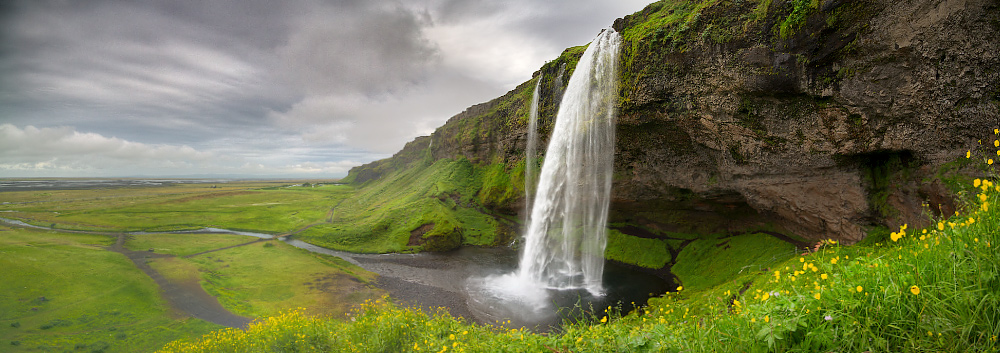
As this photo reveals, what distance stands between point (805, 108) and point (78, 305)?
40.4m

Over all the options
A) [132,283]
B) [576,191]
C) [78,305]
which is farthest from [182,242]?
[576,191]

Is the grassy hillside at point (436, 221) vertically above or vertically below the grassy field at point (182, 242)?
above

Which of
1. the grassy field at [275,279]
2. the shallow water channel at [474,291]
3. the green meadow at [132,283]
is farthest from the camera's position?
the grassy field at [275,279]

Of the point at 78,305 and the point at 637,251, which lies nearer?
the point at 78,305

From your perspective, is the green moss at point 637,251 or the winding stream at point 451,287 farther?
the green moss at point 637,251

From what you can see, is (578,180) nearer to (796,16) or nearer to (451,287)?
(451,287)

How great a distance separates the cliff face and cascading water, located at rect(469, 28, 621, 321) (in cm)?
162

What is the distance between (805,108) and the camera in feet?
53.1

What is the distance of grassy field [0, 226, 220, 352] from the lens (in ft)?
49.8

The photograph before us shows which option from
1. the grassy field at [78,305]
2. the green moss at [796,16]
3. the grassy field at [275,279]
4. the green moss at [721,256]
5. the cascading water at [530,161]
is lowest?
the grassy field at [275,279]

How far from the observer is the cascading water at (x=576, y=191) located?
23.7 meters

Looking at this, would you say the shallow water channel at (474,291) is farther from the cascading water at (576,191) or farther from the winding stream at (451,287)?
the cascading water at (576,191)

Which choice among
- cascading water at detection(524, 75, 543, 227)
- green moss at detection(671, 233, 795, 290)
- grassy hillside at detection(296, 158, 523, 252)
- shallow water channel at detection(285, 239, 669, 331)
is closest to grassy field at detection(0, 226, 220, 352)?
shallow water channel at detection(285, 239, 669, 331)

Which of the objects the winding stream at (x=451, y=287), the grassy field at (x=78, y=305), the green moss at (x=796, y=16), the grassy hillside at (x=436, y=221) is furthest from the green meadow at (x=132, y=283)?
the green moss at (x=796, y=16)
